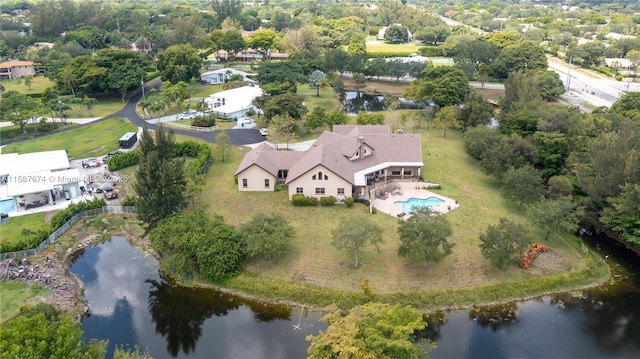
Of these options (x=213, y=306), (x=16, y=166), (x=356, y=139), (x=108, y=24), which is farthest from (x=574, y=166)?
(x=108, y=24)

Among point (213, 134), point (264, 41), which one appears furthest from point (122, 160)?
point (264, 41)

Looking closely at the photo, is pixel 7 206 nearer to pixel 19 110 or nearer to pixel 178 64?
pixel 19 110

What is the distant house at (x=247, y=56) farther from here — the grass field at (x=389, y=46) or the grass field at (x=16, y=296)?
the grass field at (x=16, y=296)

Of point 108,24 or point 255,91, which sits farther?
point 108,24

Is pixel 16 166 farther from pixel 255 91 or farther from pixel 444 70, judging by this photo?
pixel 444 70

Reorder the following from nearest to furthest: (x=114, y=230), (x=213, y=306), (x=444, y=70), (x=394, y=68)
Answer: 1. (x=213, y=306)
2. (x=114, y=230)
3. (x=444, y=70)
4. (x=394, y=68)
